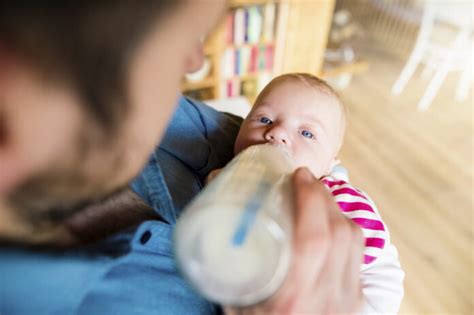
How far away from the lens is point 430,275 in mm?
1854

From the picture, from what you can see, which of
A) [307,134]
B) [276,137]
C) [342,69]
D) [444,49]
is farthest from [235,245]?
[444,49]

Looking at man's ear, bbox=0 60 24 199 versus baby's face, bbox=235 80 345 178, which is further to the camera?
baby's face, bbox=235 80 345 178

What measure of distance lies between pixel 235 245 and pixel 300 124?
1.80ft

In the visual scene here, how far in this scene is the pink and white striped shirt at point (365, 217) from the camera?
0.76 metres

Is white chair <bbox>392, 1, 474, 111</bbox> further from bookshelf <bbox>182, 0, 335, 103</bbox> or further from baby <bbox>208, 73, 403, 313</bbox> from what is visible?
baby <bbox>208, 73, 403, 313</bbox>

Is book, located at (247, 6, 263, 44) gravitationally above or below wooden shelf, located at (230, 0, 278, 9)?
below

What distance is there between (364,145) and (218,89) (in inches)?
41.5

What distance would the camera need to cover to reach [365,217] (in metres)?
0.79

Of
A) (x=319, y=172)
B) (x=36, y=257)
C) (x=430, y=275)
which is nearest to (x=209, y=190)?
(x=36, y=257)

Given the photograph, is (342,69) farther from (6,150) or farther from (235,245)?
(6,150)

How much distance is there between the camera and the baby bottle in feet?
1.31

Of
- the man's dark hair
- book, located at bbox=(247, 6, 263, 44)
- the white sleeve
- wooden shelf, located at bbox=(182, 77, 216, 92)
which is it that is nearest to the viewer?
the man's dark hair

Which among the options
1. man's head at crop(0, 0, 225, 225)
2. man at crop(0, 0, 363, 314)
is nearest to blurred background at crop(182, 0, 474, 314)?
man at crop(0, 0, 363, 314)

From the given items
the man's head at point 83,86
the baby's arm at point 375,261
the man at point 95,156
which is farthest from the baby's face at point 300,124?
the man's head at point 83,86
